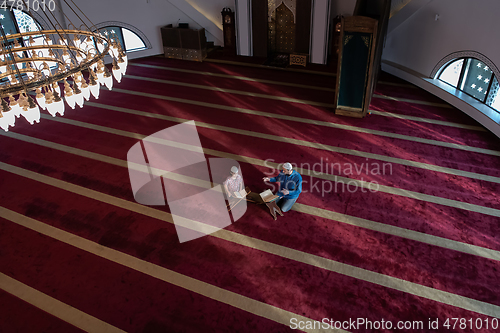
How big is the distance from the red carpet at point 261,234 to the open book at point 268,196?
0.81 ft

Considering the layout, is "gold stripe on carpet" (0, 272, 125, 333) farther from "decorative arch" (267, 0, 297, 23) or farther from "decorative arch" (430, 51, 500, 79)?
"decorative arch" (267, 0, 297, 23)

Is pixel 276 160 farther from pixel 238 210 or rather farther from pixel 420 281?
pixel 420 281

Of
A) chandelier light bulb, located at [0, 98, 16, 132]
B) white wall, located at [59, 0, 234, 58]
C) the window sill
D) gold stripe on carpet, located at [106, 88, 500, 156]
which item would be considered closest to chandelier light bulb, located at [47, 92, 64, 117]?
chandelier light bulb, located at [0, 98, 16, 132]

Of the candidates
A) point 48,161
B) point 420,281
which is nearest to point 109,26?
point 48,161

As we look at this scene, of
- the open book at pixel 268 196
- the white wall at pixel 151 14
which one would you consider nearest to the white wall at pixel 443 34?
the open book at pixel 268 196

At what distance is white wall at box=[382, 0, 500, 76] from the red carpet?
1.22 m

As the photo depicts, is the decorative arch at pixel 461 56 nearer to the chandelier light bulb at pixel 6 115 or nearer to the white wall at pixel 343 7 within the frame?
the white wall at pixel 343 7

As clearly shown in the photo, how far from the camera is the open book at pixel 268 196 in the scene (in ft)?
14.5

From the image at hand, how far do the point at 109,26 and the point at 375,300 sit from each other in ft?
28.8

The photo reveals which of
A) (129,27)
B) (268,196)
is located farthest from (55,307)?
(129,27)

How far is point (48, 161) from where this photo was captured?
5.62 meters

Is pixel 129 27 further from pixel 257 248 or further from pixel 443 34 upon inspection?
pixel 257 248

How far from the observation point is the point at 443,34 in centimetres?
687

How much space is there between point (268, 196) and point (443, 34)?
201 inches
